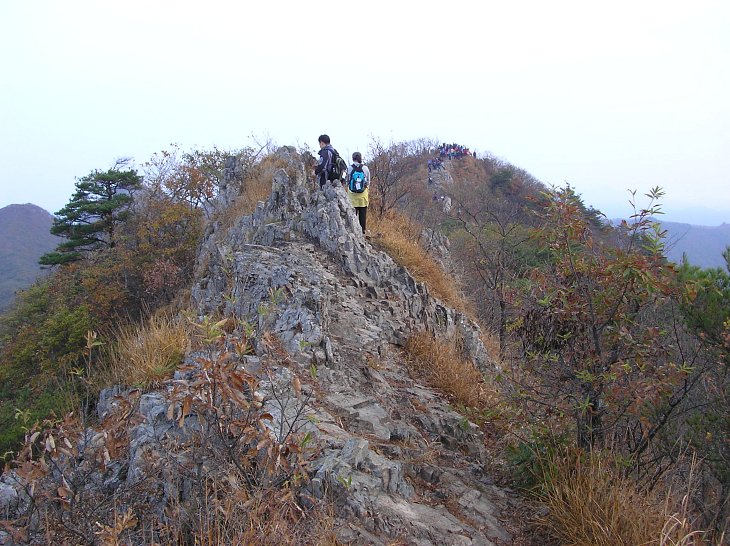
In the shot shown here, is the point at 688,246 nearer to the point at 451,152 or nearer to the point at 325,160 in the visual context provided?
the point at 325,160

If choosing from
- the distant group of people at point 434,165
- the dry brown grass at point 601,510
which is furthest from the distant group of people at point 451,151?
the dry brown grass at point 601,510

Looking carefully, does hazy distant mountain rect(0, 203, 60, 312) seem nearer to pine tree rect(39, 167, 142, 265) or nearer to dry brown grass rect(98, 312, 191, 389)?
pine tree rect(39, 167, 142, 265)

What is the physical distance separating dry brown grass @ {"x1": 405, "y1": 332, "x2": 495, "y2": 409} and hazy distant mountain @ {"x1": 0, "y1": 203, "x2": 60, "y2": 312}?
206 feet

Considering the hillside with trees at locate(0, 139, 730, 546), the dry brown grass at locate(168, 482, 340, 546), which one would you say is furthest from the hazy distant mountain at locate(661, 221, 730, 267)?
the dry brown grass at locate(168, 482, 340, 546)

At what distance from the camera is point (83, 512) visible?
8.76 ft

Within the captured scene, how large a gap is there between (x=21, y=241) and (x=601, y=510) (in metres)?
87.2

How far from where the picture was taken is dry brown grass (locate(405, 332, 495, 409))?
4.98m

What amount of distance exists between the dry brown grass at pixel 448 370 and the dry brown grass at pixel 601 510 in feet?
4.84

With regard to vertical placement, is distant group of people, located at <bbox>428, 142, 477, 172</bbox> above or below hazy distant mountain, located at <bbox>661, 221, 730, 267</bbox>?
above

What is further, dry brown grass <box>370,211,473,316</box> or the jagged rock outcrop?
dry brown grass <box>370,211,473,316</box>

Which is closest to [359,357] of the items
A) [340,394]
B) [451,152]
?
[340,394]

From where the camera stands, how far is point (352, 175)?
8273 mm

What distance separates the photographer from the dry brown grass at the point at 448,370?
196 inches

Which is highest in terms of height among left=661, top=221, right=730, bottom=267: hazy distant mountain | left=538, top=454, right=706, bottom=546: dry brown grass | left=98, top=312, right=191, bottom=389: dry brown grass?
left=661, top=221, right=730, bottom=267: hazy distant mountain
